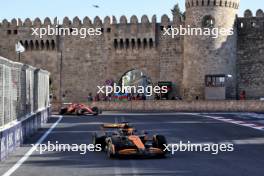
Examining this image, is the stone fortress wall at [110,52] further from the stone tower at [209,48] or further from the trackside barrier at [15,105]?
the trackside barrier at [15,105]

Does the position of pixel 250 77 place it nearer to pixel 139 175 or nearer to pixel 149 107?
pixel 149 107

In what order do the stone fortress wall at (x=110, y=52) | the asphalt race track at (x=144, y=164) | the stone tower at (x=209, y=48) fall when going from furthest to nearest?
the stone fortress wall at (x=110, y=52)
the stone tower at (x=209, y=48)
the asphalt race track at (x=144, y=164)

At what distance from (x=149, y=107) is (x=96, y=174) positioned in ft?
115

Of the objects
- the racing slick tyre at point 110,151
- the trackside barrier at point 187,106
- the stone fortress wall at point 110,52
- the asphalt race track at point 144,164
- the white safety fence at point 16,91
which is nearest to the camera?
the asphalt race track at point 144,164

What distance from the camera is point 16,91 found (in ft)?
57.2

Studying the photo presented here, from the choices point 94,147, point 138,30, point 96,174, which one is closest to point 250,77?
point 138,30

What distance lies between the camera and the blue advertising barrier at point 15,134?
13.6 m

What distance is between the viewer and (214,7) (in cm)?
4728

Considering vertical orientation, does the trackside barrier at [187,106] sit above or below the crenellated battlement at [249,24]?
below

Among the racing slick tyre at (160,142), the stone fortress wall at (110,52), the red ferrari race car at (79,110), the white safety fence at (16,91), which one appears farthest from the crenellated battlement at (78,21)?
the racing slick tyre at (160,142)

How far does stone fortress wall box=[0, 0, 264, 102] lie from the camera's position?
162ft

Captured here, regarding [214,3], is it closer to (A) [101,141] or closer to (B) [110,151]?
(A) [101,141]

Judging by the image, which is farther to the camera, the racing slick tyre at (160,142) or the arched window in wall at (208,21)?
the arched window in wall at (208,21)

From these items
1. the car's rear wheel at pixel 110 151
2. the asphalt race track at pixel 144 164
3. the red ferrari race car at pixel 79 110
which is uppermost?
the red ferrari race car at pixel 79 110
